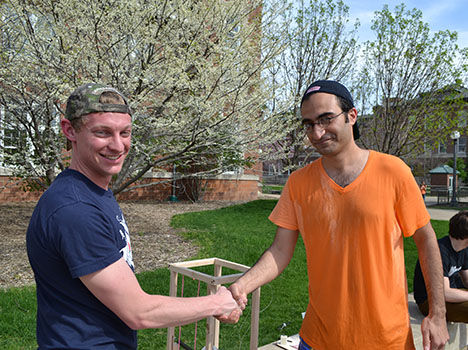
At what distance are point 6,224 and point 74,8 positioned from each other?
6133mm

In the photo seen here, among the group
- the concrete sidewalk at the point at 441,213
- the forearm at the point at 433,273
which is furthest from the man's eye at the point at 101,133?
the concrete sidewalk at the point at 441,213

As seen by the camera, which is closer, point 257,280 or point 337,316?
point 337,316

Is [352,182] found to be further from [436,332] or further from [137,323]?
[137,323]

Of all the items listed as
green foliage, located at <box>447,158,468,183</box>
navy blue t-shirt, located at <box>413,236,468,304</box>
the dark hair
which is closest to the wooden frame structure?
navy blue t-shirt, located at <box>413,236,468,304</box>

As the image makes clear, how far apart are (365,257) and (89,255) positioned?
139 cm

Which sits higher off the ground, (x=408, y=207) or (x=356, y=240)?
(x=408, y=207)

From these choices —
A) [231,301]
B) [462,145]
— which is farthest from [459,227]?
[462,145]

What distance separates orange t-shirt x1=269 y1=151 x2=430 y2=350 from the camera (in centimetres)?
213

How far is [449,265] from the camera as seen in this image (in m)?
4.48

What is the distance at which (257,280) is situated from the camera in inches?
100.0

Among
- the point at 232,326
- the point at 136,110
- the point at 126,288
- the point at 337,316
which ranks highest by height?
the point at 136,110

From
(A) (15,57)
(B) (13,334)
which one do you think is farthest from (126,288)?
(A) (15,57)

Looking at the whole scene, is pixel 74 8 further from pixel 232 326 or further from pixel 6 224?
pixel 6 224

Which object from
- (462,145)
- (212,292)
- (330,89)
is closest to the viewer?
(330,89)
